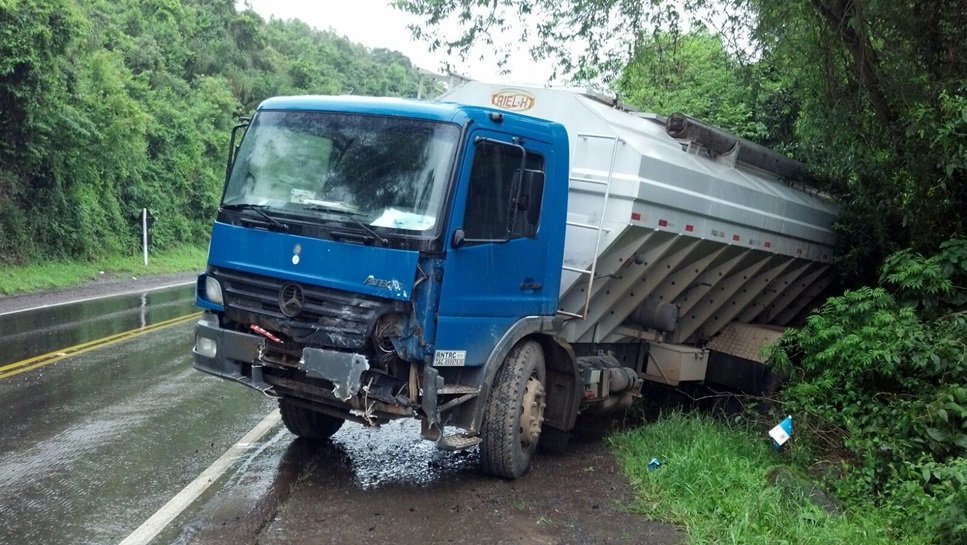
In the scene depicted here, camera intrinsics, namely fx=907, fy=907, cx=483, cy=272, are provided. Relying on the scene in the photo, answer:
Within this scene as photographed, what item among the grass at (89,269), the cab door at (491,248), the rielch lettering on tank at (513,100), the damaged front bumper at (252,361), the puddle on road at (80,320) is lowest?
the grass at (89,269)

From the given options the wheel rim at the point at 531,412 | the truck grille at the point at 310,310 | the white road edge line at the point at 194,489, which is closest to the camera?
the white road edge line at the point at 194,489

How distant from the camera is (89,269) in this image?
72.0 feet

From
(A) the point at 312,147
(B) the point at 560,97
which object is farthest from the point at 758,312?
(A) the point at 312,147

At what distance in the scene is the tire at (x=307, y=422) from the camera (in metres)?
7.17

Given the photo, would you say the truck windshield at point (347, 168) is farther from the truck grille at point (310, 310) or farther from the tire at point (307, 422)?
the tire at point (307, 422)

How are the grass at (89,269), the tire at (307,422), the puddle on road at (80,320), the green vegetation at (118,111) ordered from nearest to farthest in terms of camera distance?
the tire at (307,422)
the puddle on road at (80,320)
the grass at (89,269)
the green vegetation at (118,111)

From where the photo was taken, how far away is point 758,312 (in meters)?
10.9

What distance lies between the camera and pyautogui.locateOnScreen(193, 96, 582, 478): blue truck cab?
5703 mm

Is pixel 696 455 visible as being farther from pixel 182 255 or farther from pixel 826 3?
pixel 182 255

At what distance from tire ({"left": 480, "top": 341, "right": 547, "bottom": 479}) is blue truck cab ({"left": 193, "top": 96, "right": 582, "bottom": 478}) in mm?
11

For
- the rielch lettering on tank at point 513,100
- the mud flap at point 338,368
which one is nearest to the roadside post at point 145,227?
the rielch lettering on tank at point 513,100

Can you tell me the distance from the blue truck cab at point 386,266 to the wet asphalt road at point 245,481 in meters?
0.52

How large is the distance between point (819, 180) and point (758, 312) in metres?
1.97

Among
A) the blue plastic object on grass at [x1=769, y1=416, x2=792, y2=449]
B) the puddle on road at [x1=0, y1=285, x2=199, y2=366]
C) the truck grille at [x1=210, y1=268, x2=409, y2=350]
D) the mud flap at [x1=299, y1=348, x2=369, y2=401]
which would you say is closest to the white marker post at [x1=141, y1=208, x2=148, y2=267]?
the puddle on road at [x1=0, y1=285, x2=199, y2=366]
